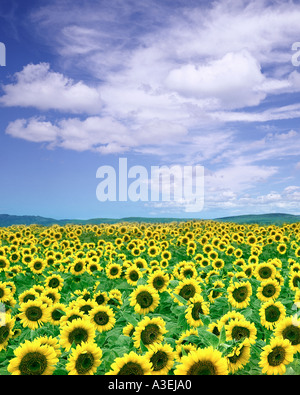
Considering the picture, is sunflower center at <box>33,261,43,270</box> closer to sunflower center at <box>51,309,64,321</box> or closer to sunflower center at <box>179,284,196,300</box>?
sunflower center at <box>51,309,64,321</box>

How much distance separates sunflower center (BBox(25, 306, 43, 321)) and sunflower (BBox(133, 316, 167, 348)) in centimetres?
244

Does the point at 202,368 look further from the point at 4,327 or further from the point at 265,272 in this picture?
the point at 265,272

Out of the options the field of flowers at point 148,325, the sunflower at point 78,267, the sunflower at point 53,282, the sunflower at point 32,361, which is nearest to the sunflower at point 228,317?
the field of flowers at point 148,325

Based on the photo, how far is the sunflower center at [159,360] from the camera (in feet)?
13.8

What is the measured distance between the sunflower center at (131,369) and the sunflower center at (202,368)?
1.71 ft

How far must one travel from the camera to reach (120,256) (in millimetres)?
13312

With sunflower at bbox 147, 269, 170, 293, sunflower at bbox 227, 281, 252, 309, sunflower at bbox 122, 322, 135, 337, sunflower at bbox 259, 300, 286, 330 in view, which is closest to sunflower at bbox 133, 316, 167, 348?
sunflower at bbox 122, 322, 135, 337

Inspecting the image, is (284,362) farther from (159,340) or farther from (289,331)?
(159,340)

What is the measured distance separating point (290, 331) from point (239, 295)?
2.18m

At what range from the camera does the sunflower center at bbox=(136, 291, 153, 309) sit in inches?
272

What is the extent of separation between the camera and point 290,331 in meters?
4.98

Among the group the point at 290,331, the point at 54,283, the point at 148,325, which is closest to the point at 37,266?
the point at 54,283
